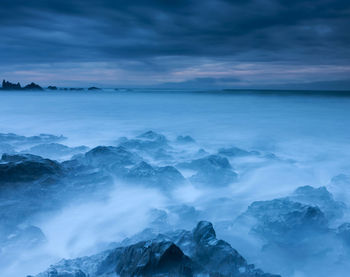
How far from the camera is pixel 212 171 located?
658cm

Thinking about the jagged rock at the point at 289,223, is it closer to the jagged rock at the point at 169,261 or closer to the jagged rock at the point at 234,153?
the jagged rock at the point at 169,261

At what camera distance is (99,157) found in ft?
21.9

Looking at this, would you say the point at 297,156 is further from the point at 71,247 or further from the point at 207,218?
the point at 71,247

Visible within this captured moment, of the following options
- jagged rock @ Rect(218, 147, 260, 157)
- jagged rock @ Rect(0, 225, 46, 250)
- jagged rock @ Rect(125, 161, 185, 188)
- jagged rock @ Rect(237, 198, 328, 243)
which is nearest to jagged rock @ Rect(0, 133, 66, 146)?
jagged rock @ Rect(125, 161, 185, 188)

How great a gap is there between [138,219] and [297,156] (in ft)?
22.1

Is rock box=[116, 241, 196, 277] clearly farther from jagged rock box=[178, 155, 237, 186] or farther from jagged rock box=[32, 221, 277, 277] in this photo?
jagged rock box=[178, 155, 237, 186]

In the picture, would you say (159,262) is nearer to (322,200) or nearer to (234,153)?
(322,200)

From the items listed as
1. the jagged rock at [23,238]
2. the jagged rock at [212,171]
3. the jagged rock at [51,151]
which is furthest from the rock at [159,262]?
the jagged rock at [51,151]

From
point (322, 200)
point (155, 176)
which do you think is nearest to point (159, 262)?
point (155, 176)

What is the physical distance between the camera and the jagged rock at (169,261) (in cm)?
272

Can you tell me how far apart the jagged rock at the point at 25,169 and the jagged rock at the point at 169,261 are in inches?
90.0

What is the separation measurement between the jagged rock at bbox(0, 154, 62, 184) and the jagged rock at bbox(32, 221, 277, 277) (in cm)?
229

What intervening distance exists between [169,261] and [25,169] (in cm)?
365

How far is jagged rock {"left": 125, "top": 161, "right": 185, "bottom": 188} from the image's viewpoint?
5.95 metres
